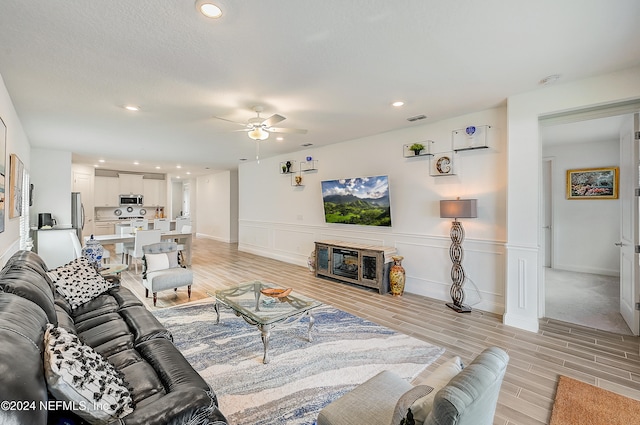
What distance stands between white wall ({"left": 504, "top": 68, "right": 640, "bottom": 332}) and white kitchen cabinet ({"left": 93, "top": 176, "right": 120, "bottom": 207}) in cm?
1228

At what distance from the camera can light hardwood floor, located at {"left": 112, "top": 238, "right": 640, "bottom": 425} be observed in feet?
7.30

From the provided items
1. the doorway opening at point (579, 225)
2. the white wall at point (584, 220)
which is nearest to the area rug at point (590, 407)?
the doorway opening at point (579, 225)

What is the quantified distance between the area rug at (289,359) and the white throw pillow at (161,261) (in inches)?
32.2

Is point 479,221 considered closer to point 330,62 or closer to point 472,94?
point 472,94

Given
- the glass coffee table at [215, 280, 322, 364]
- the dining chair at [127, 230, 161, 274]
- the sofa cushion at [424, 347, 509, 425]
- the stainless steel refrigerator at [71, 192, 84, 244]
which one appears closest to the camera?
the sofa cushion at [424, 347, 509, 425]

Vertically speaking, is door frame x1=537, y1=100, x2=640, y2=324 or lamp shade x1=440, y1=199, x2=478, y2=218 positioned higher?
door frame x1=537, y1=100, x2=640, y2=324

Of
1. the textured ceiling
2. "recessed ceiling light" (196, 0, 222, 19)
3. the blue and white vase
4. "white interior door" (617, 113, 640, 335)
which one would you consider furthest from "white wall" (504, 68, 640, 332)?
the blue and white vase

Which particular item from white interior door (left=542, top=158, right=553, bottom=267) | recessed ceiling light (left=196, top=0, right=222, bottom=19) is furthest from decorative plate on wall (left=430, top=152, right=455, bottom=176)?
recessed ceiling light (left=196, top=0, right=222, bottom=19)

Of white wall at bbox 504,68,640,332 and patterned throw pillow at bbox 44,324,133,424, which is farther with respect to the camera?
white wall at bbox 504,68,640,332

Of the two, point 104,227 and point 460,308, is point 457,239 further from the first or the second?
point 104,227

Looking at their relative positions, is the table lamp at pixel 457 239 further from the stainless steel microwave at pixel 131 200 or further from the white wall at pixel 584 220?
the stainless steel microwave at pixel 131 200

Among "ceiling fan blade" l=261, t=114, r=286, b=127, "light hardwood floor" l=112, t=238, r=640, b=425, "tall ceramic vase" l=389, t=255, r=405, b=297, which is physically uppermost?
"ceiling fan blade" l=261, t=114, r=286, b=127

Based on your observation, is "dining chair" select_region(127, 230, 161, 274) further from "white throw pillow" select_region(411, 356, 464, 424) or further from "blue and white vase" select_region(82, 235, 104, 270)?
"white throw pillow" select_region(411, 356, 464, 424)

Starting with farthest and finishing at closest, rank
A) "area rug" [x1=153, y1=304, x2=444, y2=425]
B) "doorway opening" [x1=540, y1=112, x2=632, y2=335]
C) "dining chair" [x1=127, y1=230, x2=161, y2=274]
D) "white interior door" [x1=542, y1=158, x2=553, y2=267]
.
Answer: "white interior door" [x1=542, y1=158, x2=553, y2=267] → "dining chair" [x1=127, y1=230, x2=161, y2=274] → "doorway opening" [x1=540, y1=112, x2=632, y2=335] → "area rug" [x1=153, y1=304, x2=444, y2=425]
